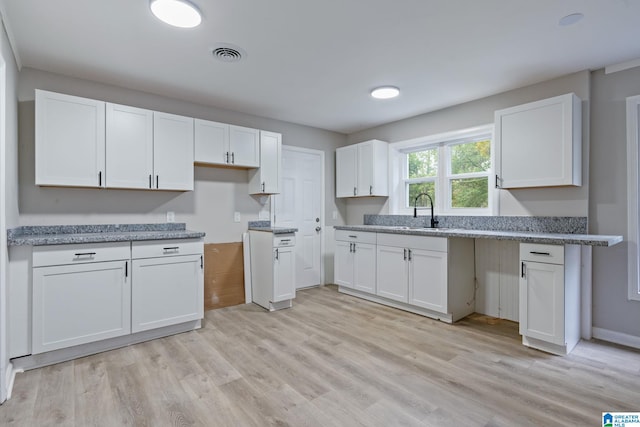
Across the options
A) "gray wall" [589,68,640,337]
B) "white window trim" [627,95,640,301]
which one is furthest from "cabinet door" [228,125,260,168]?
"white window trim" [627,95,640,301]

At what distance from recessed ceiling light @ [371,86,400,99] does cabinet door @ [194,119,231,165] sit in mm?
1734

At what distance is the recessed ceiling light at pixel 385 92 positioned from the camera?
11.1 feet

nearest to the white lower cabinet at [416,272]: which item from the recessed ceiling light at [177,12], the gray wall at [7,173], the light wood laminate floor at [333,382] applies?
the light wood laminate floor at [333,382]

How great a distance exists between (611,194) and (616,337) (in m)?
1.26

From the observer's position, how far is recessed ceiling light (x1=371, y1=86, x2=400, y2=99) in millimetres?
3387

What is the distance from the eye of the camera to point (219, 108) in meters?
4.00

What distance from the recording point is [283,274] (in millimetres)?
3785

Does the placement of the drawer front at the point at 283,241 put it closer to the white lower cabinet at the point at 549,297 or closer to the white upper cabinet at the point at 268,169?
the white upper cabinet at the point at 268,169

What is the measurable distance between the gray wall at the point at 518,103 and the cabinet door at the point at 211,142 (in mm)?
2367

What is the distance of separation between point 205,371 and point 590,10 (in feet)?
11.8

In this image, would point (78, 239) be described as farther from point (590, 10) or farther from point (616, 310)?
point (616, 310)

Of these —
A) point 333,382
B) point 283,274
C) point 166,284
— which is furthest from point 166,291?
point 333,382

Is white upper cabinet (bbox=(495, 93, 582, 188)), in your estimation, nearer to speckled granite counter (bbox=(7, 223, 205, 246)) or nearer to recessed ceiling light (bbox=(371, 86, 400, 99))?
recessed ceiling light (bbox=(371, 86, 400, 99))

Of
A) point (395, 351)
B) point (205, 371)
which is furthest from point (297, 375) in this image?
point (395, 351)
